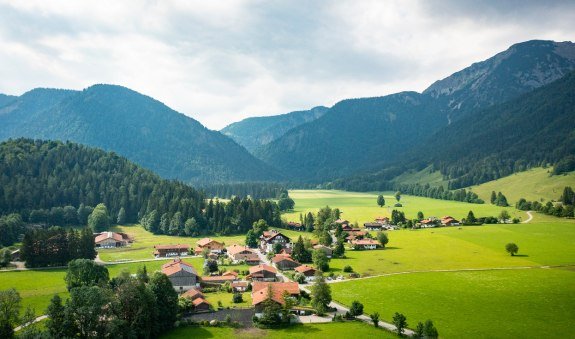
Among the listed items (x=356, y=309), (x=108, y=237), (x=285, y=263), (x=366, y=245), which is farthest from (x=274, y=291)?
(x=108, y=237)

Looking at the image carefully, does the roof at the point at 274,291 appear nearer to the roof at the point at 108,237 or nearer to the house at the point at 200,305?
the house at the point at 200,305

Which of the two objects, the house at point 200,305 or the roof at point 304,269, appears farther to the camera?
the roof at point 304,269

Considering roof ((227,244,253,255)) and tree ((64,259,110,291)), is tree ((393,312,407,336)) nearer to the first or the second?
tree ((64,259,110,291))

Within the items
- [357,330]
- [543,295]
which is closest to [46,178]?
[357,330]

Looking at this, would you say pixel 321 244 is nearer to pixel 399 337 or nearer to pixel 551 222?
pixel 399 337

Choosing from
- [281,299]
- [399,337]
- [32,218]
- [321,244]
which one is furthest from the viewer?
[32,218]

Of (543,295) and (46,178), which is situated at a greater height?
(46,178)

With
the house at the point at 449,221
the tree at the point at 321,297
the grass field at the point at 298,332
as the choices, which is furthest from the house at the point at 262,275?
the house at the point at 449,221
